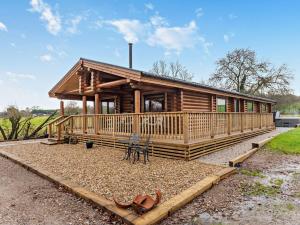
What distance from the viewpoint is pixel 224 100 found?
1493 centimetres

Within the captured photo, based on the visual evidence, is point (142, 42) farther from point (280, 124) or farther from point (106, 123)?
point (106, 123)

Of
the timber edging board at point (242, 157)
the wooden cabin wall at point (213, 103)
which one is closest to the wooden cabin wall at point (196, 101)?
the wooden cabin wall at point (213, 103)

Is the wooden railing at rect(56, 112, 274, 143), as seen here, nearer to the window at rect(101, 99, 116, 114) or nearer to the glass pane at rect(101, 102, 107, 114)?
the window at rect(101, 99, 116, 114)

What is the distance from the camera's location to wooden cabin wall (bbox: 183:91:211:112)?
455 inches

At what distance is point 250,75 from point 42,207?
31.6 m

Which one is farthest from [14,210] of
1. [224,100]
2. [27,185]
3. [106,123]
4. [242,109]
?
[242,109]

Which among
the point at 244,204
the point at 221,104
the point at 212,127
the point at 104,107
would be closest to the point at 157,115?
the point at 212,127

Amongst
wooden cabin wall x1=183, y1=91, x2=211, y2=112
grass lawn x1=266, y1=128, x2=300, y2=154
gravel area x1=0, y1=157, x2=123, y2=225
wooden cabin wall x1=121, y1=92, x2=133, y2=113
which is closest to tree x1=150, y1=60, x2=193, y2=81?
wooden cabin wall x1=121, y1=92, x2=133, y2=113

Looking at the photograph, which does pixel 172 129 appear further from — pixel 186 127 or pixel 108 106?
pixel 108 106

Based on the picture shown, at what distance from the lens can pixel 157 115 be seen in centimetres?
794

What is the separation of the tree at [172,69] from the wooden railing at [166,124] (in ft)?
88.3

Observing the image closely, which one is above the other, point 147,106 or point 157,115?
point 147,106

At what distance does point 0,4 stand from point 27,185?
10.8 m

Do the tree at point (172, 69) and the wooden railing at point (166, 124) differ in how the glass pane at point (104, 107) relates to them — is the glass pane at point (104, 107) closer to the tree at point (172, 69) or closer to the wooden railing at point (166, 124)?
the wooden railing at point (166, 124)
